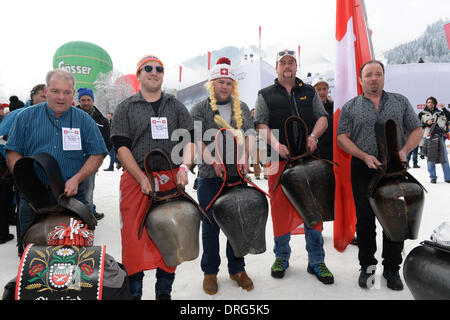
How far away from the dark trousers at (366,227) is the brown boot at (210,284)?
1.26 metres

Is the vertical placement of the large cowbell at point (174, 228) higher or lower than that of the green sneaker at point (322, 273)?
higher

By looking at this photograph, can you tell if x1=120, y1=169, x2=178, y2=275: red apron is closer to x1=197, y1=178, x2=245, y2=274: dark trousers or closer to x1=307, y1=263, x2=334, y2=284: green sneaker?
x1=197, y1=178, x2=245, y2=274: dark trousers

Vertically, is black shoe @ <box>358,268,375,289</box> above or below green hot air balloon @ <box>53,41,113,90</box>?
below

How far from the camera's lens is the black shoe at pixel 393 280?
7.98 ft

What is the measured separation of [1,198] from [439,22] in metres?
61.1

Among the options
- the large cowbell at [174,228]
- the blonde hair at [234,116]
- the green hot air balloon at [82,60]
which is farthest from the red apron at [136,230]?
the green hot air balloon at [82,60]

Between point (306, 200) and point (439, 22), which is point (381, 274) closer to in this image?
point (306, 200)

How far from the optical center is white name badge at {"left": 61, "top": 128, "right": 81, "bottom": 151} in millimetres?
2117

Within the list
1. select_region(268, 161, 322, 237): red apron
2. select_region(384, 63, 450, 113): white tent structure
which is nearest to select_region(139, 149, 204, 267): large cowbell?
select_region(268, 161, 322, 237): red apron

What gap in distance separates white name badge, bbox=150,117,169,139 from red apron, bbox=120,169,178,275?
0.24 m

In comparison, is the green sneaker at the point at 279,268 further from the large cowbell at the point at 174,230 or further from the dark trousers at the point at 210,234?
the large cowbell at the point at 174,230

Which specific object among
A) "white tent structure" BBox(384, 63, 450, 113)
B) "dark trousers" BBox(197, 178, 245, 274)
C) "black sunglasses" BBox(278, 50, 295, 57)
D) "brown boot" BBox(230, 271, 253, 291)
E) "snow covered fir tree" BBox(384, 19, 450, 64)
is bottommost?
"brown boot" BBox(230, 271, 253, 291)

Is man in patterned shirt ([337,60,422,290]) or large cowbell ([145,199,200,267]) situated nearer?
large cowbell ([145,199,200,267])

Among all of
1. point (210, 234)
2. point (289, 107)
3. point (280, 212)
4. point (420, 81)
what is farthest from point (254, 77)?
point (210, 234)
